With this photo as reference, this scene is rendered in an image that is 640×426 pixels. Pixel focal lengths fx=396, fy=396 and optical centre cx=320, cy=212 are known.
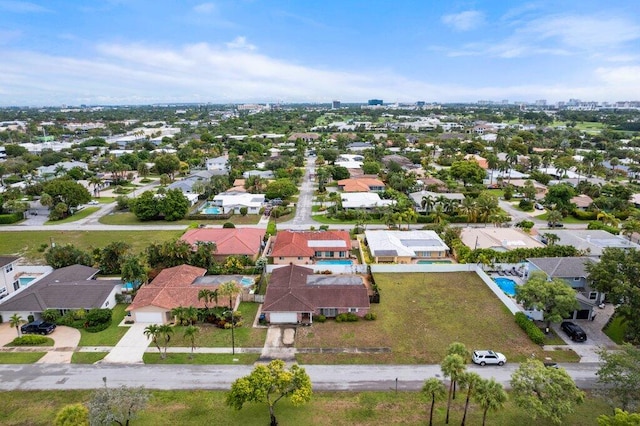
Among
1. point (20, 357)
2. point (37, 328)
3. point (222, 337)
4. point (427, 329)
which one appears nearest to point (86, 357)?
point (20, 357)

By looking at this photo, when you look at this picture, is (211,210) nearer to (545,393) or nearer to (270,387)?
(270,387)

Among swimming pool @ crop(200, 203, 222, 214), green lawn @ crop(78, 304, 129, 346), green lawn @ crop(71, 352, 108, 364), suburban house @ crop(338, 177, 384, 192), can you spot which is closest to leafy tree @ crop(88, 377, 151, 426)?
green lawn @ crop(71, 352, 108, 364)

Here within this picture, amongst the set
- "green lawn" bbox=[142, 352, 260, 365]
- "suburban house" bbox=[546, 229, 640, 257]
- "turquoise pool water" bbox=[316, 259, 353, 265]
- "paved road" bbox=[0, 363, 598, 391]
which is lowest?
"turquoise pool water" bbox=[316, 259, 353, 265]

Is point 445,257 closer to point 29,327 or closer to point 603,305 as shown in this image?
point 603,305

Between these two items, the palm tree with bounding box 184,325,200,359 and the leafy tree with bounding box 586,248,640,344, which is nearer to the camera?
the leafy tree with bounding box 586,248,640,344

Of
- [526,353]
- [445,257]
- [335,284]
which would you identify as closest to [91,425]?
[335,284]

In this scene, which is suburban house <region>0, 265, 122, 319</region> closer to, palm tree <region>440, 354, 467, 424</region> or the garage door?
the garage door
